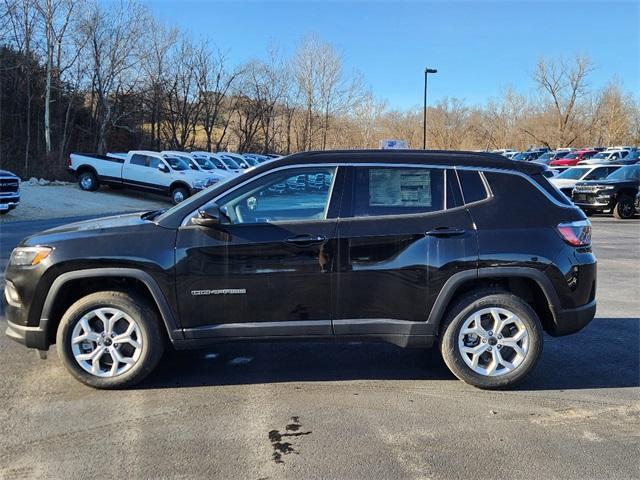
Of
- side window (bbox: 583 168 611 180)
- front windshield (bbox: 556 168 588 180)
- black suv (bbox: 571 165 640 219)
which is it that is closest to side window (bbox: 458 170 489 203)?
black suv (bbox: 571 165 640 219)

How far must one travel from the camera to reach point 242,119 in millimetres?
52656

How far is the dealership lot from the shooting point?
3207mm

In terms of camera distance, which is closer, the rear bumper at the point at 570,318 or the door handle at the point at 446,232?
the door handle at the point at 446,232

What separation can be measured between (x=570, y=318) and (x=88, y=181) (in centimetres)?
2431

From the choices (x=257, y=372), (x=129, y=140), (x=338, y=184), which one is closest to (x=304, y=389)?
(x=257, y=372)

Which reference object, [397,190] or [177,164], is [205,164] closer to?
[177,164]

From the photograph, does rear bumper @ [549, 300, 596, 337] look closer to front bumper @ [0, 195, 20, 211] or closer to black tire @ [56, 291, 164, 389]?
black tire @ [56, 291, 164, 389]

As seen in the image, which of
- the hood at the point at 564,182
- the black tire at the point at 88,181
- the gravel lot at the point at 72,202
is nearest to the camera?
the gravel lot at the point at 72,202

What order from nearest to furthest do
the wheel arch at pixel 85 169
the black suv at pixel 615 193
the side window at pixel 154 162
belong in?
the black suv at pixel 615 193 < the side window at pixel 154 162 < the wheel arch at pixel 85 169

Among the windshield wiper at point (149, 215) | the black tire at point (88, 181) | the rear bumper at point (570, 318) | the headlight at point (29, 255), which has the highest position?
the black tire at point (88, 181)

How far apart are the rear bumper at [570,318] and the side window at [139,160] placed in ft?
72.0

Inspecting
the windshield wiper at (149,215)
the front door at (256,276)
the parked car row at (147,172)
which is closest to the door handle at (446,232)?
the front door at (256,276)

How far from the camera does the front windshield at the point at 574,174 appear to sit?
21.5 metres

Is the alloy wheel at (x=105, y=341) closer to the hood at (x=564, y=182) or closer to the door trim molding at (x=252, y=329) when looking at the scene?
the door trim molding at (x=252, y=329)
